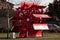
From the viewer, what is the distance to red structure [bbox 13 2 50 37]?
97.9 feet

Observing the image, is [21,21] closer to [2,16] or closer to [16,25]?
[16,25]

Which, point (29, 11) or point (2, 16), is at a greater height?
point (29, 11)

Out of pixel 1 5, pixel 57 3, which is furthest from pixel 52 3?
pixel 1 5

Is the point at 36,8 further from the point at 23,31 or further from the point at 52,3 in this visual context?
the point at 52,3

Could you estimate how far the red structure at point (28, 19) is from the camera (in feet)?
97.9

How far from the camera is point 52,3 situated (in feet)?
203

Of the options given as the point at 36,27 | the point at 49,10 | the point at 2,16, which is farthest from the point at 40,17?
the point at 49,10

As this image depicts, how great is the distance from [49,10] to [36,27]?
3051cm

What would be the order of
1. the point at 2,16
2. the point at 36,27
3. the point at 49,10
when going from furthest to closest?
1. the point at 49,10
2. the point at 2,16
3. the point at 36,27

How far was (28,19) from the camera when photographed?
102 ft

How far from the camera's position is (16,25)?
3005 cm

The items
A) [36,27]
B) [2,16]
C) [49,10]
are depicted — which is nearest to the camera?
[36,27]

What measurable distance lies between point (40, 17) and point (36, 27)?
4.15ft

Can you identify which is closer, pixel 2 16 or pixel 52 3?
pixel 2 16
